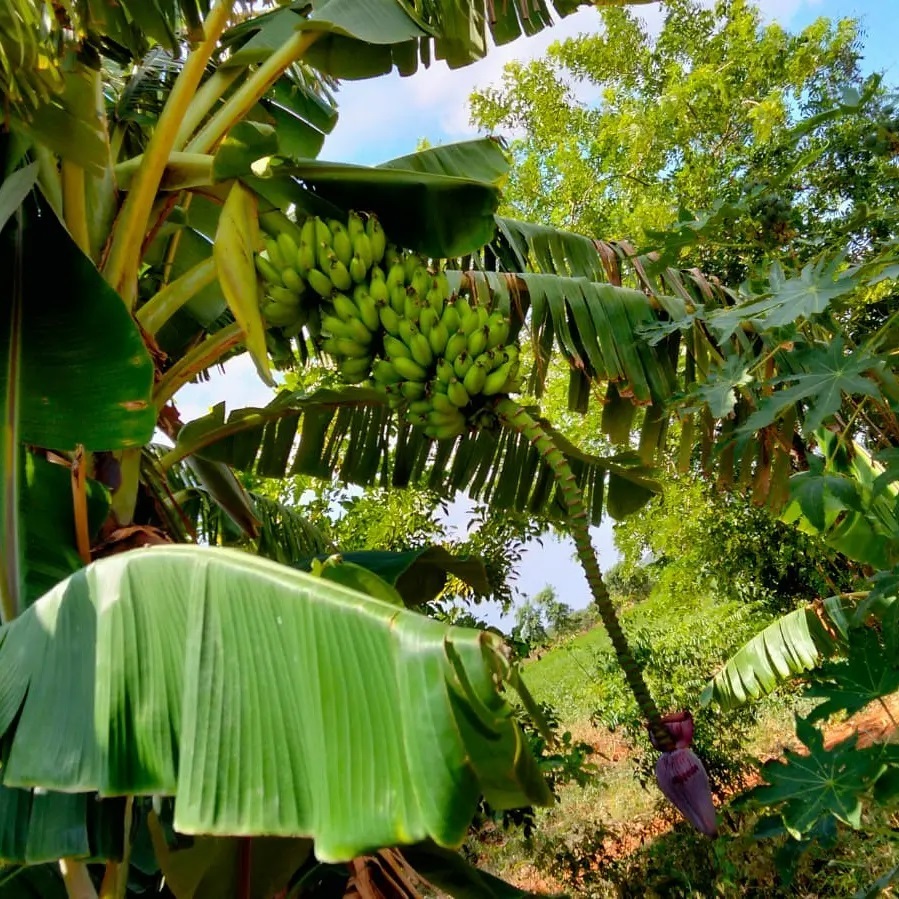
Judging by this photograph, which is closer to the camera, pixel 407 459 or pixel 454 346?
pixel 454 346

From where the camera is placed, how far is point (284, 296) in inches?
52.9

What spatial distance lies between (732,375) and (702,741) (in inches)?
105

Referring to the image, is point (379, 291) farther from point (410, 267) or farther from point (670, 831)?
point (670, 831)

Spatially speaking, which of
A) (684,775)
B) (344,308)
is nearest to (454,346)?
(344,308)

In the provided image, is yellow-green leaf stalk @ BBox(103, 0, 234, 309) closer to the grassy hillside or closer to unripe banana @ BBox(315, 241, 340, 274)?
unripe banana @ BBox(315, 241, 340, 274)

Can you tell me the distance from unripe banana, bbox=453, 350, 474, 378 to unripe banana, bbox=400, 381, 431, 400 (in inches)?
3.1

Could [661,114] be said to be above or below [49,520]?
above

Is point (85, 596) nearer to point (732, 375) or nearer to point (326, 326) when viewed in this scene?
point (326, 326)

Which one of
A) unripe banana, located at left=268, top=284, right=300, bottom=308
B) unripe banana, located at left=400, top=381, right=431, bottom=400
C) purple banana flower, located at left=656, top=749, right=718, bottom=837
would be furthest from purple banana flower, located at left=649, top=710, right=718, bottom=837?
unripe banana, located at left=268, top=284, right=300, bottom=308

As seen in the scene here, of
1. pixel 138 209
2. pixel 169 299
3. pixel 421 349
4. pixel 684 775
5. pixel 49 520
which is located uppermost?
pixel 138 209

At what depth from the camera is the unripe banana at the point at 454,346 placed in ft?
3.86

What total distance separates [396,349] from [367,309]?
0.10m

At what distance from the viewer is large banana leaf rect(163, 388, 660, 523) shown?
6.73 feet

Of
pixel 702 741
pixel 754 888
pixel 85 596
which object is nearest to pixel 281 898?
pixel 85 596
